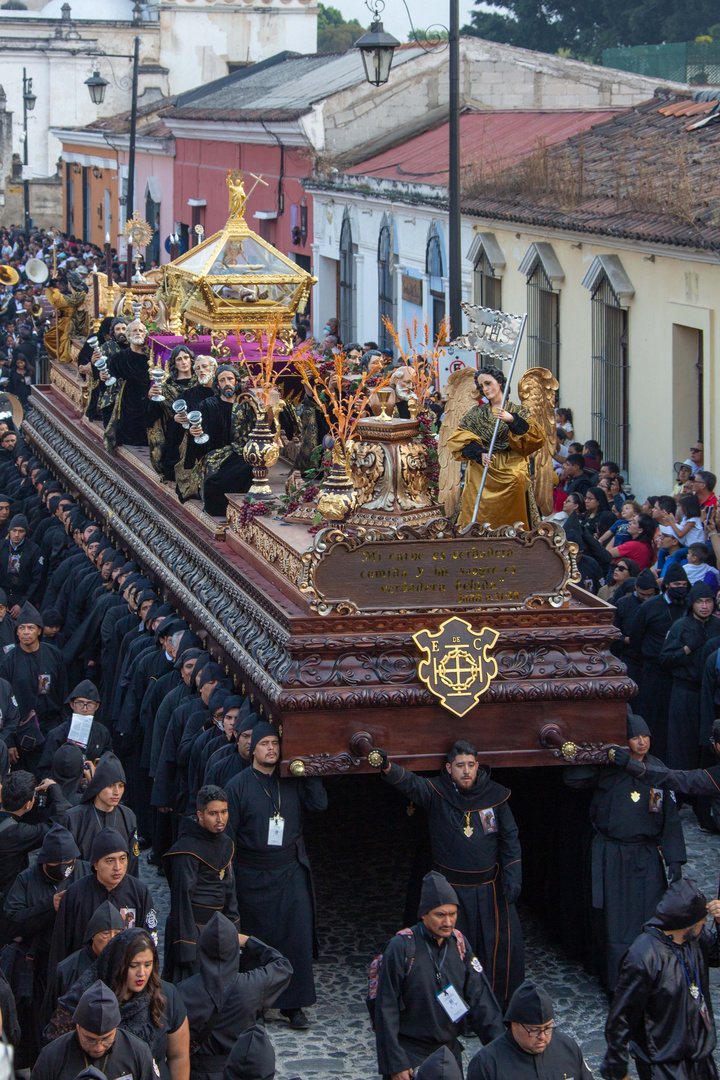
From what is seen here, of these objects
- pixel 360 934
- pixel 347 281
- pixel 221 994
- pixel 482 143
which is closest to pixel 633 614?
pixel 360 934

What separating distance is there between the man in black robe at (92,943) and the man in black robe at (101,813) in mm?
1040

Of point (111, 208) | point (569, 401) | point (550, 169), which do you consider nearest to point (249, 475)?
point (569, 401)

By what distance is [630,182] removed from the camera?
1576 cm

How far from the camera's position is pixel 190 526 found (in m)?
10.4

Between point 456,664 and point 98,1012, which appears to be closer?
point 98,1012

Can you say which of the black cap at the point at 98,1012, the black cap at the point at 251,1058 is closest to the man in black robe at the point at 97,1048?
the black cap at the point at 98,1012

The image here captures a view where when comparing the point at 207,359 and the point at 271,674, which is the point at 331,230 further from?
the point at 271,674

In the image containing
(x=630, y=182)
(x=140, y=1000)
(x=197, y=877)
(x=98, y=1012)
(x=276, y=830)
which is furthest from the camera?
(x=630, y=182)

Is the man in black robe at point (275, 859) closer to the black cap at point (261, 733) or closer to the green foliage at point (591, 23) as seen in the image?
the black cap at point (261, 733)

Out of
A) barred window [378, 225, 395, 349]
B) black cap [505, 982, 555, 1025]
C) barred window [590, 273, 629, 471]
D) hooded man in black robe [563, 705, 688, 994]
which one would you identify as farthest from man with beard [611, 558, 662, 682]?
barred window [378, 225, 395, 349]

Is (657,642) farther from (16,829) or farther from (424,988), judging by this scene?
(16,829)

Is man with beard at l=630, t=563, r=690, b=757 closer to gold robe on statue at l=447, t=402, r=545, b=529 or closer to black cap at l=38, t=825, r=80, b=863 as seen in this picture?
gold robe on statue at l=447, t=402, r=545, b=529

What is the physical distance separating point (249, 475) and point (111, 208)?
3360cm

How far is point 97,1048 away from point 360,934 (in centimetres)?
322
